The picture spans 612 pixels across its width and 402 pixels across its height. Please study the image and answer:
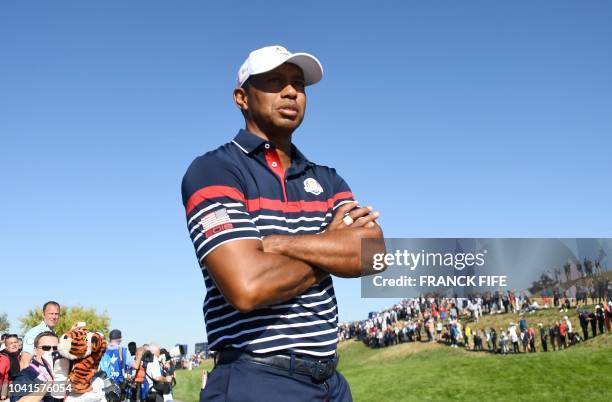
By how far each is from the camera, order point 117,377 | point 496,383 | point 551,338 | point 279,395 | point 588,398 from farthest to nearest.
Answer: point 551,338
point 496,383
point 588,398
point 117,377
point 279,395

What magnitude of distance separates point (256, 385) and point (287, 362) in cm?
16

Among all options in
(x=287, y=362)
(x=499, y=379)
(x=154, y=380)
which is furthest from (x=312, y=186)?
(x=499, y=379)

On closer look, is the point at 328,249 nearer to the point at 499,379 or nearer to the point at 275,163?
the point at 275,163

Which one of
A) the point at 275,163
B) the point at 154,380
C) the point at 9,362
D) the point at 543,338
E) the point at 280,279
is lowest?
the point at 543,338

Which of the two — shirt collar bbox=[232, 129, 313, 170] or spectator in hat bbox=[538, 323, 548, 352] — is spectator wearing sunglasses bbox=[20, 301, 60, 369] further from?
spectator in hat bbox=[538, 323, 548, 352]

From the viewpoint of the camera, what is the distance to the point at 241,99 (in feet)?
10.7

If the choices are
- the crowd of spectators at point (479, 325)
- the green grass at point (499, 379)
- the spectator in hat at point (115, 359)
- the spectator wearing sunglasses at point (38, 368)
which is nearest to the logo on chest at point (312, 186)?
the spectator wearing sunglasses at point (38, 368)

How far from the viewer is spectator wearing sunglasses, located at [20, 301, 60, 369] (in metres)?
10.7

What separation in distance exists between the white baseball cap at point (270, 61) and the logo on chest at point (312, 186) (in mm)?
559

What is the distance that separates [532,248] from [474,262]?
7.72m

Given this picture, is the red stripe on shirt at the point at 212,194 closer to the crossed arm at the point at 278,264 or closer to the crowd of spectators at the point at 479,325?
the crossed arm at the point at 278,264

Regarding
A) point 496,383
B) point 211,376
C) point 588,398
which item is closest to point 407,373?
point 496,383

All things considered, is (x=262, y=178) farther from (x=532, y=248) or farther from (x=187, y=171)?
(x=532, y=248)

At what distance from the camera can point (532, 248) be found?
5809cm
